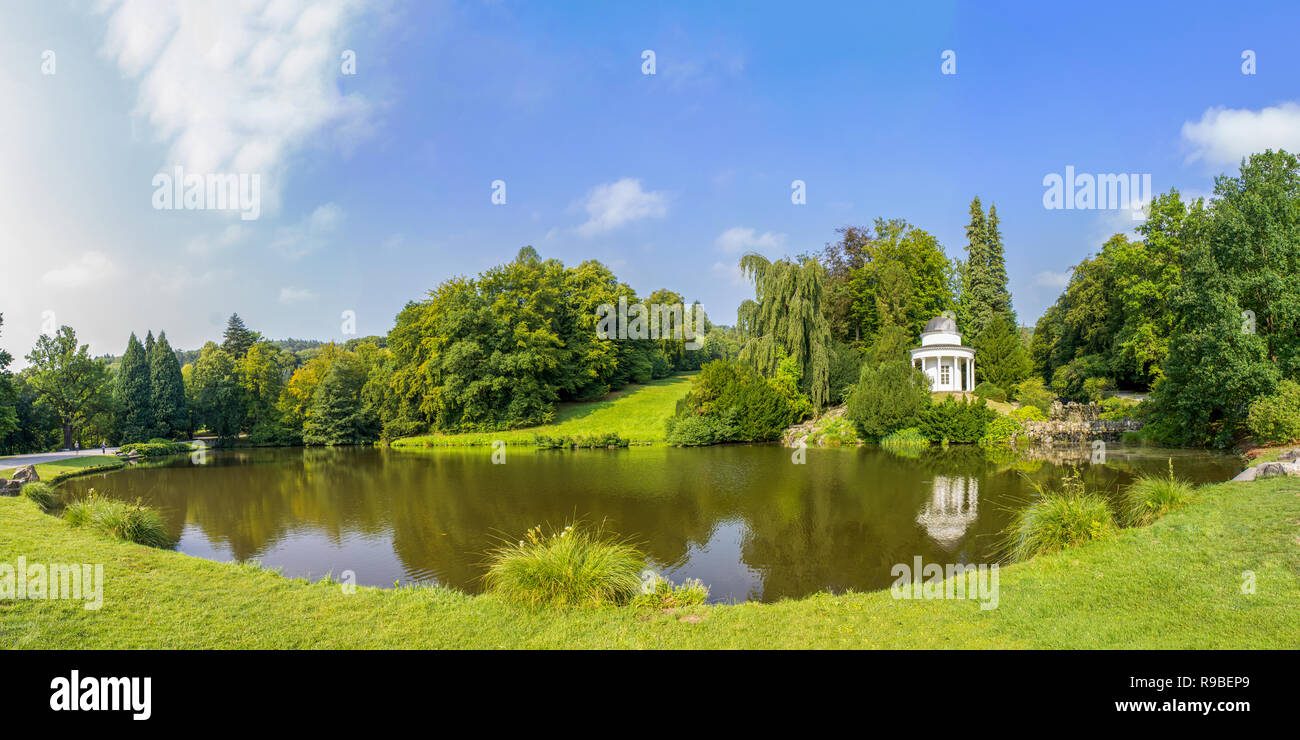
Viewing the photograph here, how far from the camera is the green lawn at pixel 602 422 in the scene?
105 feet

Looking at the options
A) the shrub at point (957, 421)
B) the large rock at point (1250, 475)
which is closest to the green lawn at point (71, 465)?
the large rock at point (1250, 475)

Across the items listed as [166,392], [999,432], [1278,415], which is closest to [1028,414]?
[999,432]

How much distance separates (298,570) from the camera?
30.8 ft

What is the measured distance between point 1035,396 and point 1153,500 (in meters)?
23.7

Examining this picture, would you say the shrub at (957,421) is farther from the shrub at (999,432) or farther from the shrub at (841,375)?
the shrub at (841,375)

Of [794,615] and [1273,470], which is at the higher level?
[1273,470]

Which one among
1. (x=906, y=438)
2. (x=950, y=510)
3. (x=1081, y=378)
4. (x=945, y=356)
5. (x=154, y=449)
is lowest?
(x=154, y=449)

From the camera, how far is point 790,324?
29.6m

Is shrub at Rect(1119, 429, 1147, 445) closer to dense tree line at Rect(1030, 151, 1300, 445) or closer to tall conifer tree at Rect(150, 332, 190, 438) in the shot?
dense tree line at Rect(1030, 151, 1300, 445)

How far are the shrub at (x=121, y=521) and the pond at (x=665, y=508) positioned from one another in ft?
2.45

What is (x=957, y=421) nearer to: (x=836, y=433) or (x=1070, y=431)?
(x=1070, y=431)

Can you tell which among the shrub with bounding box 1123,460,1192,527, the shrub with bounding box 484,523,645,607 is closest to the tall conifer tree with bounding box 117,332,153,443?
the shrub with bounding box 484,523,645,607
